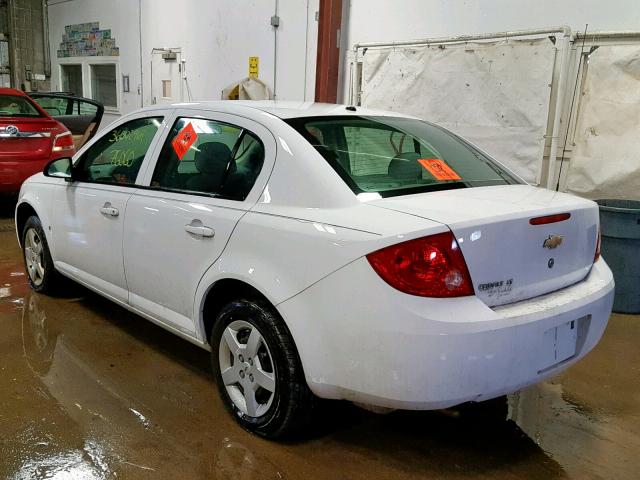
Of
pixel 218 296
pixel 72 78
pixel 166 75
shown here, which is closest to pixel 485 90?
pixel 218 296

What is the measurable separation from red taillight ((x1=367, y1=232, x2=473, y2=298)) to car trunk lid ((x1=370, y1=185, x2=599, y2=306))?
0.05m

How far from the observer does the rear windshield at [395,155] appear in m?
2.34

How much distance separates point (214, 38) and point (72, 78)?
6.38m

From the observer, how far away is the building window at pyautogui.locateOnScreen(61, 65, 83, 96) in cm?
1326

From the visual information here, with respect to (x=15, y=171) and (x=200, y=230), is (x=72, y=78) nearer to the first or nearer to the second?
(x=15, y=171)

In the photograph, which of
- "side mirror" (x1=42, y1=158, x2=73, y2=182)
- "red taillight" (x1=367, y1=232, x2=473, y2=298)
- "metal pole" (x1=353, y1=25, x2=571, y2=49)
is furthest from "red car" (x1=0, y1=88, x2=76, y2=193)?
"red taillight" (x1=367, y1=232, x2=473, y2=298)

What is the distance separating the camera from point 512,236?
204 cm

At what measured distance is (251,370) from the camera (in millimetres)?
2408

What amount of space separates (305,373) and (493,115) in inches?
160

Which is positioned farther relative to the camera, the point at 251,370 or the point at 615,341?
the point at 615,341

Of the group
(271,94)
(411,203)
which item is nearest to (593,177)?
(411,203)

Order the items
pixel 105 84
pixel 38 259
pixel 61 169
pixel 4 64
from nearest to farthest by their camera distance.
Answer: pixel 61 169, pixel 38 259, pixel 105 84, pixel 4 64

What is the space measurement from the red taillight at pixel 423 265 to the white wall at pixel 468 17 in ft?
12.5

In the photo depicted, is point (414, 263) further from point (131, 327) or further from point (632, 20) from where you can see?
point (632, 20)
